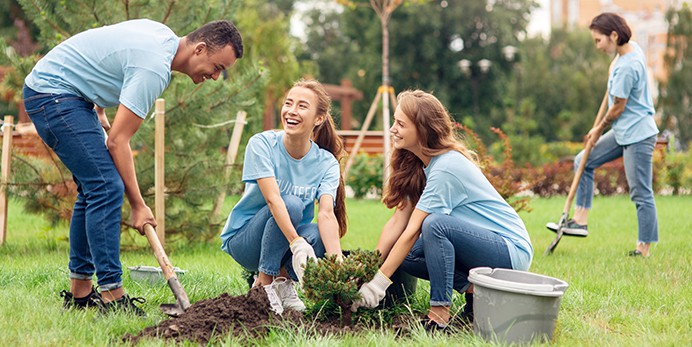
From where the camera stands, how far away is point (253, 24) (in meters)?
18.2

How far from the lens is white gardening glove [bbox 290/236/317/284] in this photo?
3307 millimetres

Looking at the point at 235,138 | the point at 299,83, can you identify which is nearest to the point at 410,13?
the point at 235,138

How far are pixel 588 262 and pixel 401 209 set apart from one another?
7.53 feet

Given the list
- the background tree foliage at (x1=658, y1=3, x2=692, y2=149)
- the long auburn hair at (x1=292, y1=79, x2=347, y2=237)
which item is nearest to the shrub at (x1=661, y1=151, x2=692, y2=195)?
the background tree foliage at (x1=658, y1=3, x2=692, y2=149)

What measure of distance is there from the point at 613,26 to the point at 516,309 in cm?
329

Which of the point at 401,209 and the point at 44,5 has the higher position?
the point at 44,5

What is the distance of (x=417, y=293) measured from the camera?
379cm

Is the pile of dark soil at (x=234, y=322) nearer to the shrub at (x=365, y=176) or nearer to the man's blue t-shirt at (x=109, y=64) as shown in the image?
the man's blue t-shirt at (x=109, y=64)

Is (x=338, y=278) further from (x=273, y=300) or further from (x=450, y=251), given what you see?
(x=450, y=251)

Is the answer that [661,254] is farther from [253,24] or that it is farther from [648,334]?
[253,24]

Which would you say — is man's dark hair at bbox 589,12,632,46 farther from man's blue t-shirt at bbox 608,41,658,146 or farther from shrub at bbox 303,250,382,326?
shrub at bbox 303,250,382,326

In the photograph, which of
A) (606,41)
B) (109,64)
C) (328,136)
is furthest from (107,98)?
(606,41)

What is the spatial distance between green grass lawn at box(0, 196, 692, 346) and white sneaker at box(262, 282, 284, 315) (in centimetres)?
23

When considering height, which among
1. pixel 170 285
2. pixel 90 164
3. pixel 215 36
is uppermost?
pixel 215 36
